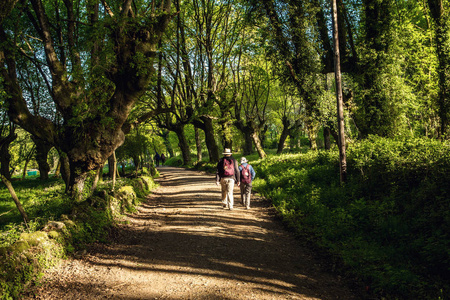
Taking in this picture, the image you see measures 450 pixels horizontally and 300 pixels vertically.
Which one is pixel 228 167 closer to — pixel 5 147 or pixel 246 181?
pixel 246 181

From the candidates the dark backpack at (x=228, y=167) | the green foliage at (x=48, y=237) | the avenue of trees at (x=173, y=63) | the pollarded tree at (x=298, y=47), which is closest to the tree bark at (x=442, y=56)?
the avenue of trees at (x=173, y=63)

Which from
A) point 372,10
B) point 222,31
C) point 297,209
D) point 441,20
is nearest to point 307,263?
point 297,209

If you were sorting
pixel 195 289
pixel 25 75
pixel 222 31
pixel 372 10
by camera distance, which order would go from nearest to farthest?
pixel 195 289
pixel 372 10
pixel 25 75
pixel 222 31

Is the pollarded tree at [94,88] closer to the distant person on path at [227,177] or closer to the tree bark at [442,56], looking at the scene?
the distant person on path at [227,177]

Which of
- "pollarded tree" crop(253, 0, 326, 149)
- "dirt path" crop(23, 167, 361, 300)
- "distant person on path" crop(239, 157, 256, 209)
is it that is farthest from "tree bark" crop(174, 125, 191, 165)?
"dirt path" crop(23, 167, 361, 300)

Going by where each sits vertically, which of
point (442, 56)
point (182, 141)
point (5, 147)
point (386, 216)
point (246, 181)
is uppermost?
point (442, 56)

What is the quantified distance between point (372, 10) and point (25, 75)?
775 inches

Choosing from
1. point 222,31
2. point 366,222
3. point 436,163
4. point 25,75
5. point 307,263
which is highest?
point 222,31

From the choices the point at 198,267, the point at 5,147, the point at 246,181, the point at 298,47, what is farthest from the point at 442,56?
the point at 5,147

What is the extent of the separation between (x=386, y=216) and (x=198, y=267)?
164 inches

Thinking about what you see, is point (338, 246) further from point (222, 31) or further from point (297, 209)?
point (222, 31)

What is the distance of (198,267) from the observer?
14.9 ft

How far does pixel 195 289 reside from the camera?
12.5 ft

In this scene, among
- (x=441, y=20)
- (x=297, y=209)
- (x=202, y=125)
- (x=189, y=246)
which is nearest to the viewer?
(x=189, y=246)
